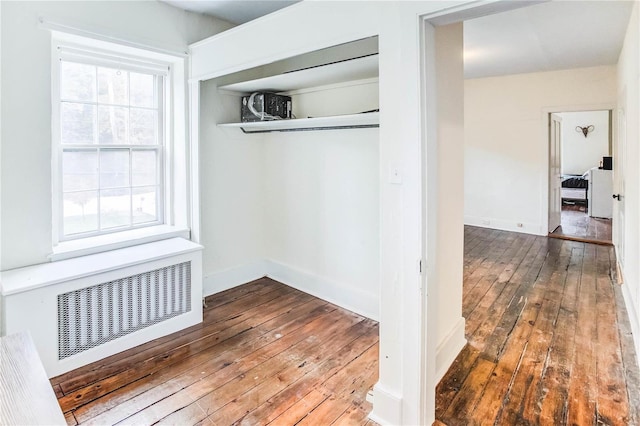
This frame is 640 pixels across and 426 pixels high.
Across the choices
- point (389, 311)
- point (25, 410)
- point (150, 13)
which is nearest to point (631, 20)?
point (389, 311)

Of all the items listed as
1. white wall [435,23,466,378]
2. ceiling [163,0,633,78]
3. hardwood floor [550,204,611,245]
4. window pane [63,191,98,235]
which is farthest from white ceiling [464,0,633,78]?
window pane [63,191,98,235]

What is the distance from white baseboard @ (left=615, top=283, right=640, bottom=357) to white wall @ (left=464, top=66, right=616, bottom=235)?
2.98 meters

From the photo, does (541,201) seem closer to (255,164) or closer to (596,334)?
(596,334)

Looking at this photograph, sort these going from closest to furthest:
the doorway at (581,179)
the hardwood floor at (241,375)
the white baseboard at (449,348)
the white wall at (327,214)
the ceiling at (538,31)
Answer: the hardwood floor at (241,375) < the white baseboard at (449,348) < the white wall at (327,214) < the ceiling at (538,31) < the doorway at (581,179)

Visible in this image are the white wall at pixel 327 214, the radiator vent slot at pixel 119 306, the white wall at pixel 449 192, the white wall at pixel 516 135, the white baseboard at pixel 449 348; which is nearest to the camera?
the white wall at pixel 449 192

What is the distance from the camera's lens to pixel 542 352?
2668 mm

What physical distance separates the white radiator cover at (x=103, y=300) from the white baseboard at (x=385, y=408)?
5.64 ft

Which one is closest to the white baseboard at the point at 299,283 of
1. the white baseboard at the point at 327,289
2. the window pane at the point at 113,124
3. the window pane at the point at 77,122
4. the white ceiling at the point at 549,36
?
the white baseboard at the point at 327,289

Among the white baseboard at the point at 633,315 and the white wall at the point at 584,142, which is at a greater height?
the white wall at the point at 584,142

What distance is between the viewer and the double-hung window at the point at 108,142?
9.55ft

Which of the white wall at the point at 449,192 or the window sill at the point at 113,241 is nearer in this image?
the white wall at the point at 449,192

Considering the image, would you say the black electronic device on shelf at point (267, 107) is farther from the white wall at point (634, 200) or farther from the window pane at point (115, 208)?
the white wall at point (634, 200)

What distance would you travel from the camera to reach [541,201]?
6352mm

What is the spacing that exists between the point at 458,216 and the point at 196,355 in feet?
6.66
